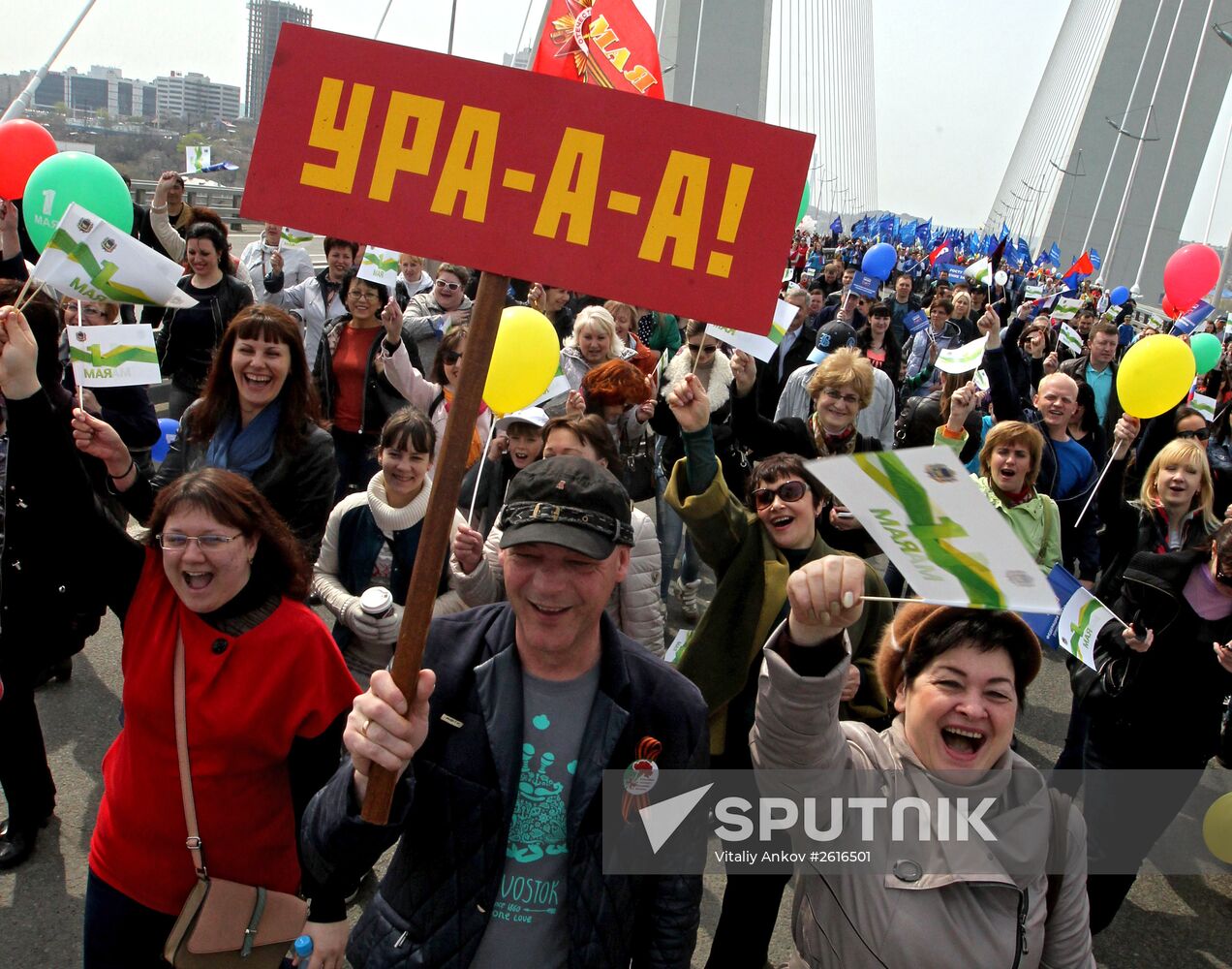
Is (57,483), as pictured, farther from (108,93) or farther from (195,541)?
(108,93)

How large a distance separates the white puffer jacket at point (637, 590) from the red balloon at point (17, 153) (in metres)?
4.54

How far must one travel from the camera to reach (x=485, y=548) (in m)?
3.27

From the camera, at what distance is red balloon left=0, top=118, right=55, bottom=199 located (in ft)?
19.2

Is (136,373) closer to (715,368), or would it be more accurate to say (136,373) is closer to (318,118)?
(318,118)

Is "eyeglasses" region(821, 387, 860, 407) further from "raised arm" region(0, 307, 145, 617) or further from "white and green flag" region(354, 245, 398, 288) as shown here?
"raised arm" region(0, 307, 145, 617)

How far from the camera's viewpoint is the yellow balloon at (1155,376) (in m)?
5.63

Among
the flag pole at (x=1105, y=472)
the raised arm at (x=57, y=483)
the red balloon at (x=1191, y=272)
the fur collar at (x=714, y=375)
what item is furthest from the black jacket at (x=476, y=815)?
the red balloon at (x=1191, y=272)

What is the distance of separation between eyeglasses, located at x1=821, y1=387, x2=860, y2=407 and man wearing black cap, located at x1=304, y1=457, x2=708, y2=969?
114 inches

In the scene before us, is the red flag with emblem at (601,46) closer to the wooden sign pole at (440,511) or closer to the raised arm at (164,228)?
A: the raised arm at (164,228)

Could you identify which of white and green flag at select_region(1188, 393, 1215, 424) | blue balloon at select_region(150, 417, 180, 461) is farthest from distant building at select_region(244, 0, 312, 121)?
white and green flag at select_region(1188, 393, 1215, 424)

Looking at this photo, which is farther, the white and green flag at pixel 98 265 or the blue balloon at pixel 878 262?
the blue balloon at pixel 878 262

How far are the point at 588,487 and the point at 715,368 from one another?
3690 mm

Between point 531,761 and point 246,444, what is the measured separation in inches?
79.4

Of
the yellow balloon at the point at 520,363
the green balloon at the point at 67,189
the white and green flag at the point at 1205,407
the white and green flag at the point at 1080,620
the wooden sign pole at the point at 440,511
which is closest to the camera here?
the wooden sign pole at the point at 440,511
